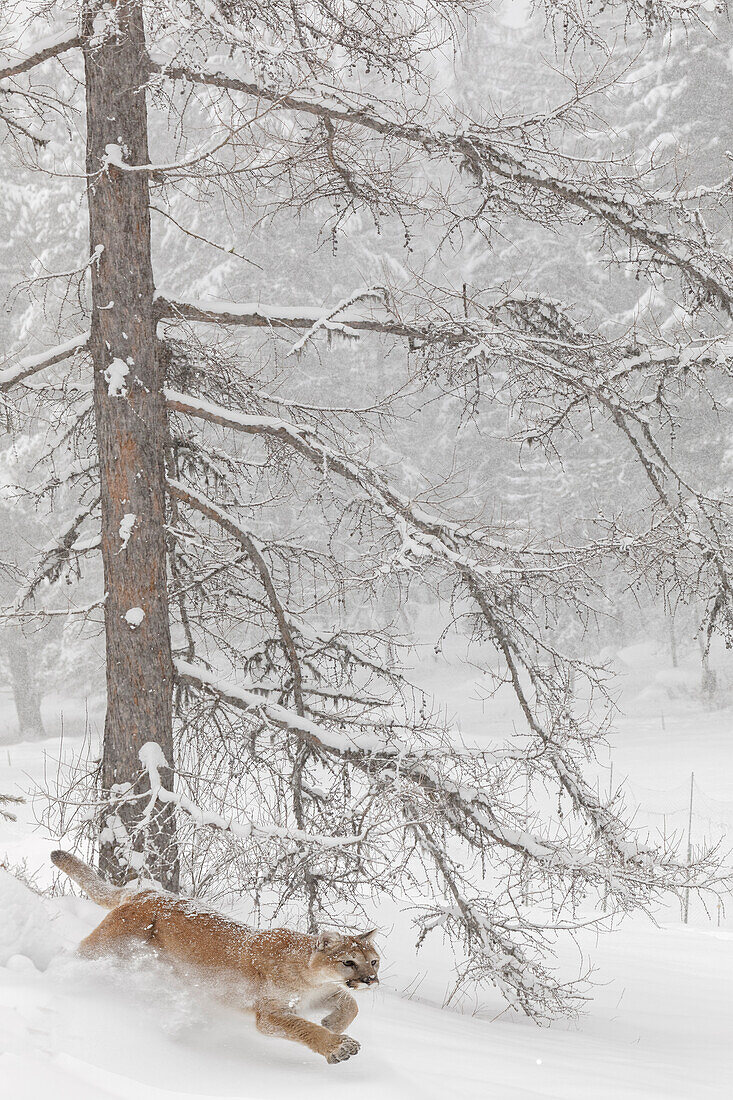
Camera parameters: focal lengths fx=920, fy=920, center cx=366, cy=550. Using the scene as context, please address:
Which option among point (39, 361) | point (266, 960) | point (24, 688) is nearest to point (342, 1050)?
point (266, 960)

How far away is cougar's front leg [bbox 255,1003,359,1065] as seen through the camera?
2.61 m

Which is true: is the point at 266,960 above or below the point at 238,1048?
above

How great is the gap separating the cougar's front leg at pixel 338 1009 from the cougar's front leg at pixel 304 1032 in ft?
0.37

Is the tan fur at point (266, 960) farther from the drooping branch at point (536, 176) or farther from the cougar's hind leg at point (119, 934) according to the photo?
the drooping branch at point (536, 176)

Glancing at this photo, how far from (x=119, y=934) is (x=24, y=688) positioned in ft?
96.6

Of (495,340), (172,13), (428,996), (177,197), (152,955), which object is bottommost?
(428,996)

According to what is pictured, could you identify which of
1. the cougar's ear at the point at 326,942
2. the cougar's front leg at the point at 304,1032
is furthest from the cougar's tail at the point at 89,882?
the cougar's ear at the point at 326,942

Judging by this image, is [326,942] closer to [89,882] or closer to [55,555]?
[89,882]

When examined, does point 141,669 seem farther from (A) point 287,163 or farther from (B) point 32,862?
(B) point 32,862

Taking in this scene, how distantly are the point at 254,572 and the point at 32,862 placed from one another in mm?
5468

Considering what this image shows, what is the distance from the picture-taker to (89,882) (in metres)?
3.75

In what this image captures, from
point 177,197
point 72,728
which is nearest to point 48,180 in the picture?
point 177,197

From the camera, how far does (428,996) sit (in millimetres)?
6137

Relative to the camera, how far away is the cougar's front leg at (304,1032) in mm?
2605
